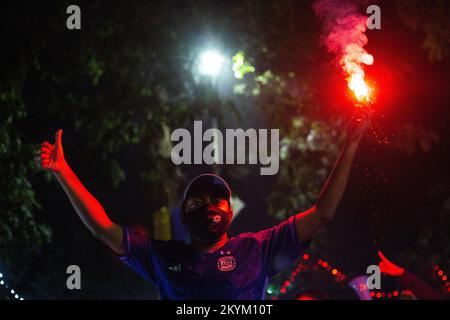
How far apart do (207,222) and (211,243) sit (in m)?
0.13

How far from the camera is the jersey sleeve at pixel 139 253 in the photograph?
11.7 feet

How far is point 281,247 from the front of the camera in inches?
141

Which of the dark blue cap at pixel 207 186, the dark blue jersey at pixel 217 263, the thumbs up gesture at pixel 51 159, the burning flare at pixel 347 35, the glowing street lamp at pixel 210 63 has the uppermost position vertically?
the glowing street lamp at pixel 210 63

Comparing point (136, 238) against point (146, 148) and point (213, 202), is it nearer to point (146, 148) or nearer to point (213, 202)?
point (213, 202)

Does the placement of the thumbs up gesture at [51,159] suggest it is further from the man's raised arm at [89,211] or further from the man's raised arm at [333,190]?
the man's raised arm at [333,190]

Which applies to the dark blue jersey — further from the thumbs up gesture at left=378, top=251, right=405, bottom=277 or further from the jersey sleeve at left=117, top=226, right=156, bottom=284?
the thumbs up gesture at left=378, top=251, right=405, bottom=277

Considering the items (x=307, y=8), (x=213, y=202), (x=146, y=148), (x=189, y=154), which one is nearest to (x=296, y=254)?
(x=213, y=202)

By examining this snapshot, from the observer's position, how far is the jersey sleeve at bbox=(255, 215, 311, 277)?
11.7ft

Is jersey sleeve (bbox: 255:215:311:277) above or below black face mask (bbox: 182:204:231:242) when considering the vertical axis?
below

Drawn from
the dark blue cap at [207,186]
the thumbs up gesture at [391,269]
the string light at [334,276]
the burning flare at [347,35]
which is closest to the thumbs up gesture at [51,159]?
the dark blue cap at [207,186]

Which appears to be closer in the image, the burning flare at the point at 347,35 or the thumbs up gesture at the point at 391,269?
the burning flare at the point at 347,35

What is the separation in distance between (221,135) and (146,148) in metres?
1.77

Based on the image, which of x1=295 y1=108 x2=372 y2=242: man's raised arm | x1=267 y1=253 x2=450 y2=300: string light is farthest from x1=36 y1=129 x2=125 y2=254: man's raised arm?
x1=267 y1=253 x2=450 y2=300: string light

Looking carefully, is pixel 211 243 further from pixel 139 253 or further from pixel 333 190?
pixel 333 190
